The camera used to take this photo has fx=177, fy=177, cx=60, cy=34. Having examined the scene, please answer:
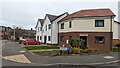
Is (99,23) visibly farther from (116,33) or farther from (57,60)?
(57,60)

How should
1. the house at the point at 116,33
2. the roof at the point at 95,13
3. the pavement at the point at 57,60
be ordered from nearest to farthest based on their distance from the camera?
the pavement at the point at 57,60 → the roof at the point at 95,13 → the house at the point at 116,33

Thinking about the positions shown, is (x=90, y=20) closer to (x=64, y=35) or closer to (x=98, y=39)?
(x=98, y=39)

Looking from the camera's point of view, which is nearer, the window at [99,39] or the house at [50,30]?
the window at [99,39]

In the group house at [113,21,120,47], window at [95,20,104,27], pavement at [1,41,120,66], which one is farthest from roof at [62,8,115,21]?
pavement at [1,41,120,66]

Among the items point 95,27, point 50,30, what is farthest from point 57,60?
point 50,30

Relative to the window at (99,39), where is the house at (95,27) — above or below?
above

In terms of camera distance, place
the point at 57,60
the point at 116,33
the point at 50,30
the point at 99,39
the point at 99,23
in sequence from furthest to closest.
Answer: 1. the point at 50,30
2. the point at 116,33
3. the point at 99,39
4. the point at 99,23
5. the point at 57,60

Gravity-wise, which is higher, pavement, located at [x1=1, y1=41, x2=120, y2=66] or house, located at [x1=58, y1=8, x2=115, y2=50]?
house, located at [x1=58, y1=8, x2=115, y2=50]

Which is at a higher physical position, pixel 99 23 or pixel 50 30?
pixel 99 23

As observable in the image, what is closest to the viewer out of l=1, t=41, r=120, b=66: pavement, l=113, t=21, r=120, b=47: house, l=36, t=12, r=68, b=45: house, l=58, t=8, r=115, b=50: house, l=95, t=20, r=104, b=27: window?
l=1, t=41, r=120, b=66: pavement

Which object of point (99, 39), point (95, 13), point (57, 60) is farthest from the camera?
point (95, 13)

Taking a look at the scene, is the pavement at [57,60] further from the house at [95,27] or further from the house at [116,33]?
the house at [116,33]

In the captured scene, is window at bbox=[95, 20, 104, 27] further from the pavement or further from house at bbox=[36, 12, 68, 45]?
the pavement

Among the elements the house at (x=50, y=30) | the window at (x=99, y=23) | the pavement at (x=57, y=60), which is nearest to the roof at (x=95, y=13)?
the window at (x=99, y=23)
